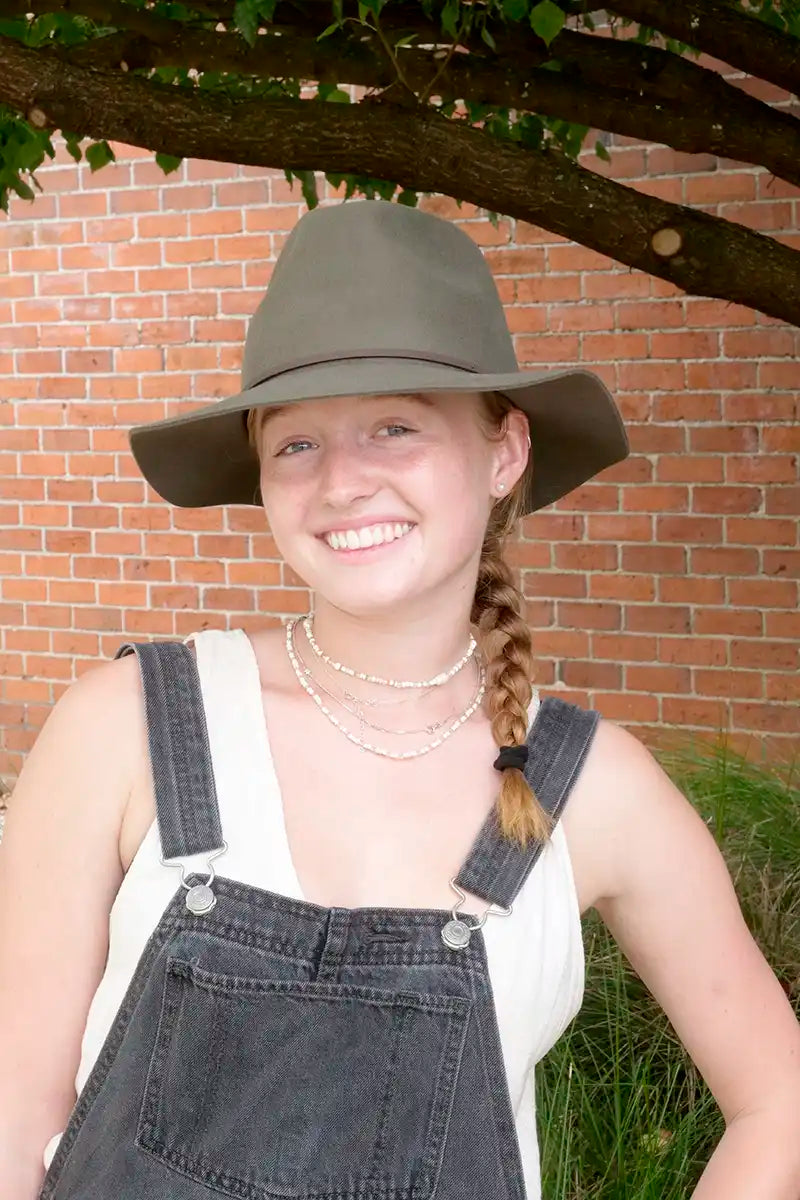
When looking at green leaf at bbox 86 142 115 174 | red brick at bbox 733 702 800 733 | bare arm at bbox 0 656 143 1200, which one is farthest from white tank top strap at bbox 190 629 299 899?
red brick at bbox 733 702 800 733

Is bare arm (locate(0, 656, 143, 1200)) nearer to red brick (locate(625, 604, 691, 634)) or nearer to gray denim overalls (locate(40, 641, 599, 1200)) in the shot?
gray denim overalls (locate(40, 641, 599, 1200))

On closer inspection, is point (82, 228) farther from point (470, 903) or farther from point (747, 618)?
point (470, 903)

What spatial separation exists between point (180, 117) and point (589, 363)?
9.01ft

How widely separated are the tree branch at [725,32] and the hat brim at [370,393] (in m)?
0.92

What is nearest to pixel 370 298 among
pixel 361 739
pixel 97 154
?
pixel 361 739

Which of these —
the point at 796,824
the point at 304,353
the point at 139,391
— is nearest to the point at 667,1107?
the point at 796,824

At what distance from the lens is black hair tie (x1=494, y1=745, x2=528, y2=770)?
1.62 metres

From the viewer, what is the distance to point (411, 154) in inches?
80.6

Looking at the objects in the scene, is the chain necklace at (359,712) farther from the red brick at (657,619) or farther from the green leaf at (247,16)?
the red brick at (657,619)

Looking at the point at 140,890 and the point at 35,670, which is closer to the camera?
the point at 140,890

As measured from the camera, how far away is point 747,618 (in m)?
4.48

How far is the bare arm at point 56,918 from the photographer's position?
148cm

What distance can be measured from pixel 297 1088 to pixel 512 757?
18.1 inches

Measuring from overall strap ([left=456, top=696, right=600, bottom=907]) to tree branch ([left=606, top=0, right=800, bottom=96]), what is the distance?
1279mm
